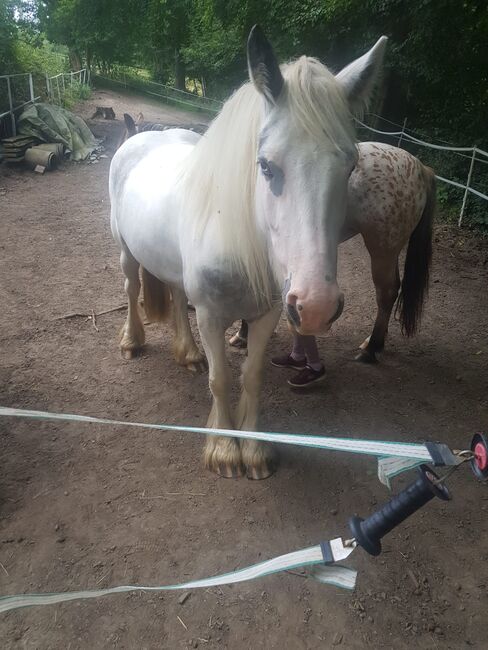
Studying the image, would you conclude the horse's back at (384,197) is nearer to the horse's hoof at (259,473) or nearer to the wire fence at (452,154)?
the horse's hoof at (259,473)

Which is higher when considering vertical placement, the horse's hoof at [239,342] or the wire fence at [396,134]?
the wire fence at [396,134]

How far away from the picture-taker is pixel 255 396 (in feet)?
8.53

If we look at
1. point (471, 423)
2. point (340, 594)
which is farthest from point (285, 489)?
point (471, 423)

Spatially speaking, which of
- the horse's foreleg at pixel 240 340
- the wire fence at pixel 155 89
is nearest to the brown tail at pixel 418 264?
the horse's foreleg at pixel 240 340

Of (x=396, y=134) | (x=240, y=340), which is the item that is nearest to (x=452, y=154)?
(x=396, y=134)

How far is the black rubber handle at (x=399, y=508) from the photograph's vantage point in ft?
3.45

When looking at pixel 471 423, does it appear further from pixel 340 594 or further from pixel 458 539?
pixel 340 594

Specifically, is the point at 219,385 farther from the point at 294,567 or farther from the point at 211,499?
the point at 294,567

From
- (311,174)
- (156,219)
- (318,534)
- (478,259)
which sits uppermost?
(311,174)

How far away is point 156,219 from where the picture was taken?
2.64m

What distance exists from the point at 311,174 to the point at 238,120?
1.87 feet

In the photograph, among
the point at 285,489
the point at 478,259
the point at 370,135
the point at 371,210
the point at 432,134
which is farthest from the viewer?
the point at 370,135

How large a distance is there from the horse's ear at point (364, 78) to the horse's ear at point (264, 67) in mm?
291

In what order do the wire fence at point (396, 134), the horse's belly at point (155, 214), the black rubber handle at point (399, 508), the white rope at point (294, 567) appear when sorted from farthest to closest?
1. the wire fence at point (396, 134)
2. the horse's belly at point (155, 214)
3. the white rope at point (294, 567)
4. the black rubber handle at point (399, 508)
